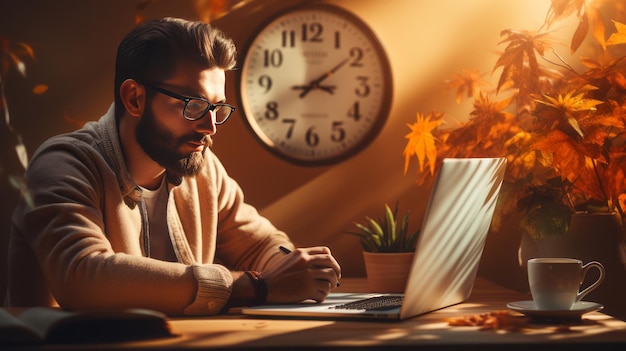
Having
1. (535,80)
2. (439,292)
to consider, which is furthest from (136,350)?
(535,80)

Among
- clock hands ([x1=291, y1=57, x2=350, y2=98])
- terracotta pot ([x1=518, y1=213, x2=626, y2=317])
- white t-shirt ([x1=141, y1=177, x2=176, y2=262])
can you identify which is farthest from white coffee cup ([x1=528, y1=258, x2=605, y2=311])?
clock hands ([x1=291, y1=57, x2=350, y2=98])

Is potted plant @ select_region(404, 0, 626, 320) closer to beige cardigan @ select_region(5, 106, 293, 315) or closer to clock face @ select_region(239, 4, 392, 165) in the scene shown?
clock face @ select_region(239, 4, 392, 165)

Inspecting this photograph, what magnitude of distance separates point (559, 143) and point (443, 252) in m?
0.46

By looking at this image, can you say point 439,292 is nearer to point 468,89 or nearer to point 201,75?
point 201,75

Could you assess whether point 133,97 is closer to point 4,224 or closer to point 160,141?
point 160,141

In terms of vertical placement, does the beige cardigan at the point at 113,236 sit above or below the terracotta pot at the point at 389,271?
above

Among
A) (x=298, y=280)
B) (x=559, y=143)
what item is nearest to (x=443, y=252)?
(x=298, y=280)

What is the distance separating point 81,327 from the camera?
1.31 m

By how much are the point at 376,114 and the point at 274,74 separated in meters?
0.35

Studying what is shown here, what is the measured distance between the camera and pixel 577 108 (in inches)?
70.7

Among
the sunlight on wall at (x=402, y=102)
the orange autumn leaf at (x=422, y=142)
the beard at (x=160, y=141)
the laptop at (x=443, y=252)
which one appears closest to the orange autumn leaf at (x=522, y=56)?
the orange autumn leaf at (x=422, y=142)

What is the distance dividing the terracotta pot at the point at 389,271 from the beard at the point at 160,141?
55cm

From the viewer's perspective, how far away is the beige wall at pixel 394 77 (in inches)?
97.4

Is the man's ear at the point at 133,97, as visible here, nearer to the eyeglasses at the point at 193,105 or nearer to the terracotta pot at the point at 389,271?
the eyeglasses at the point at 193,105
